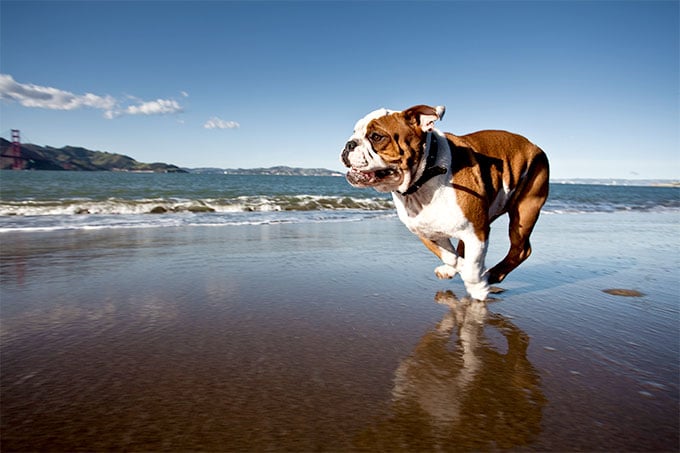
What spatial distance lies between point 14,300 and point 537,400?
4.23 m

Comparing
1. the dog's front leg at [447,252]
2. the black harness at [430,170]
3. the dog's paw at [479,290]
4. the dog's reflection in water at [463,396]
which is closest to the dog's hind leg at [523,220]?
the dog's paw at [479,290]

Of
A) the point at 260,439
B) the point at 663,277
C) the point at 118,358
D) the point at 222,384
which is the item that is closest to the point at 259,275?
the point at 118,358

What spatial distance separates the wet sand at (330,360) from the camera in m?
1.60

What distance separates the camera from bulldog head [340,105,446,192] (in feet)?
9.19

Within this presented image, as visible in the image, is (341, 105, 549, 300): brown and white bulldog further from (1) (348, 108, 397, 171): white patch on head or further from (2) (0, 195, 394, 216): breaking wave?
(2) (0, 195, 394, 216): breaking wave

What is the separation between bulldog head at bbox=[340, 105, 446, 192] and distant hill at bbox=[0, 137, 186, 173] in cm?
13538

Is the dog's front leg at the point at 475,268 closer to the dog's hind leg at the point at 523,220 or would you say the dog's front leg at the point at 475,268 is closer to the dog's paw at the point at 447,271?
the dog's hind leg at the point at 523,220

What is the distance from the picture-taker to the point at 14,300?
3422mm

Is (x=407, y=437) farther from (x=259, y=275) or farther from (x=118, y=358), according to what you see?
(x=259, y=275)

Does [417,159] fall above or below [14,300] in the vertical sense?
above

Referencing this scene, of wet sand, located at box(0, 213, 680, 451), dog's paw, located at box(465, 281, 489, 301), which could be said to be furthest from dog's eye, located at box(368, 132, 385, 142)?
dog's paw, located at box(465, 281, 489, 301)

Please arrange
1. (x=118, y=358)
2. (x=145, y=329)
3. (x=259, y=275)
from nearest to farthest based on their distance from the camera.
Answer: (x=118, y=358)
(x=145, y=329)
(x=259, y=275)

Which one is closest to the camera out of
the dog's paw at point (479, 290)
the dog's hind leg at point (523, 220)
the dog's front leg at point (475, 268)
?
the dog's front leg at point (475, 268)

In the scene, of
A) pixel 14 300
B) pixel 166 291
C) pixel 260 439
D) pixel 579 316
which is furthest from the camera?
pixel 166 291
